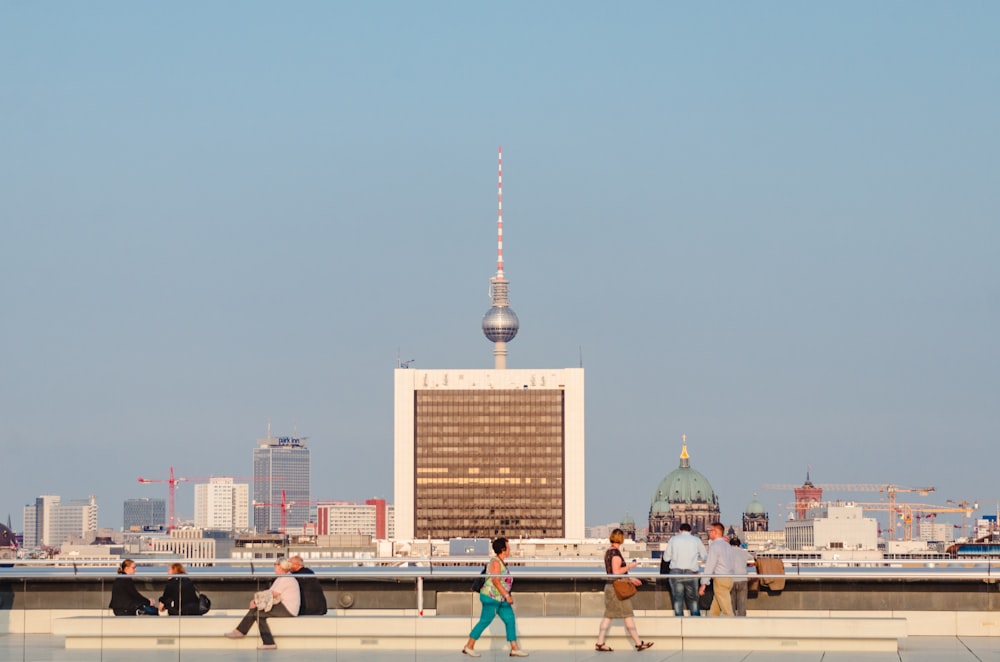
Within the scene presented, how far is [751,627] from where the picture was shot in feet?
82.6

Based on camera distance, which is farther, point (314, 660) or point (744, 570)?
point (744, 570)

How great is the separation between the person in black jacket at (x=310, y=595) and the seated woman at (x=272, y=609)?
0.07 meters

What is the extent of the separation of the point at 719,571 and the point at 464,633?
13.7 feet

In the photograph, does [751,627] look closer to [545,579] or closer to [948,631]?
[545,579]

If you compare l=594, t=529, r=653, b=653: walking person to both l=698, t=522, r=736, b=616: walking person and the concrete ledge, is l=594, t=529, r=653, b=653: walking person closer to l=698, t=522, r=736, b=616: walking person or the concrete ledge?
the concrete ledge

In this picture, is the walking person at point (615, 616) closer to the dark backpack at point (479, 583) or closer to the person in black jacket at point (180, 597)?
the dark backpack at point (479, 583)

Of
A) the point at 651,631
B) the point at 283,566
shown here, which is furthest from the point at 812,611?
the point at 283,566

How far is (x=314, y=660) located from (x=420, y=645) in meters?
1.57

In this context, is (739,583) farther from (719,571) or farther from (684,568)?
(684,568)

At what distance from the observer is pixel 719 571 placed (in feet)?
86.5

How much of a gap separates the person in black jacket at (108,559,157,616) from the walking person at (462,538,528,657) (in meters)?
4.71

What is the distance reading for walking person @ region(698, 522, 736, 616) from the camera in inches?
1010

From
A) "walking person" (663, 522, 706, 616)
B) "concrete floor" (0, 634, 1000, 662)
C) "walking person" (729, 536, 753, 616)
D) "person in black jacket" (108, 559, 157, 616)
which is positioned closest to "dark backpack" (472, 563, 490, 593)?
"concrete floor" (0, 634, 1000, 662)

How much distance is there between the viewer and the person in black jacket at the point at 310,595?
24.8m
